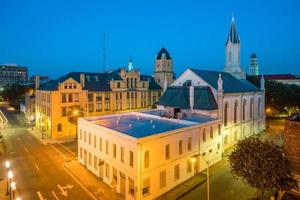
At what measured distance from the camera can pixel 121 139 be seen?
2820 cm

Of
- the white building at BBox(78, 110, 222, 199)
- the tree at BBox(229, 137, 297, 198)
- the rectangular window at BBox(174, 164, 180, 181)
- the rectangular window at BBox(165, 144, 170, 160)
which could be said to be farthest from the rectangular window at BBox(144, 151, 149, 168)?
the tree at BBox(229, 137, 297, 198)

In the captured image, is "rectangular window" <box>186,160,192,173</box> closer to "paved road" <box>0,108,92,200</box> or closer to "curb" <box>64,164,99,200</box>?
"curb" <box>64,164,99,200</box>

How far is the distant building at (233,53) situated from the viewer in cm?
6225

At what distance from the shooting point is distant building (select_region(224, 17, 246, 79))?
2451 inches

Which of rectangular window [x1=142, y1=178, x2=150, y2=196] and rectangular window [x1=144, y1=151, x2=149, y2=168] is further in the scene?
rectangular window [x1=142, y1=178, x2=150, y2=196]

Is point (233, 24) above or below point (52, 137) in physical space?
above

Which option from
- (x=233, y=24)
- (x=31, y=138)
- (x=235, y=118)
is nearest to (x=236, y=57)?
(x=233, y=24)

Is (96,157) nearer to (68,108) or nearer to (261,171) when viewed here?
(261,171)

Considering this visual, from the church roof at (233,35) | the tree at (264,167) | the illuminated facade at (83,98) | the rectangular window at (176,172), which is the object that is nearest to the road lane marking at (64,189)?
the rectangular window at (176,172)

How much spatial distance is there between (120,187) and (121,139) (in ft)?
18.7

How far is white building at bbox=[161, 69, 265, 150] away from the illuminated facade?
55.1 ft

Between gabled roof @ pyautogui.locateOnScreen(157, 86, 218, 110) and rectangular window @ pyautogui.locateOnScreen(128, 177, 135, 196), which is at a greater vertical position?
gabled roof @ pyautogui.locateOnScreen(157, 86, 218, 110)

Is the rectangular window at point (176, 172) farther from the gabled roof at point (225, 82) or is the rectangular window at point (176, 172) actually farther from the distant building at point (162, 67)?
the distant building at point (162, 67)

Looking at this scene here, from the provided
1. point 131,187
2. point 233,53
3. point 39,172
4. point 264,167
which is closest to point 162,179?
point 131,187
